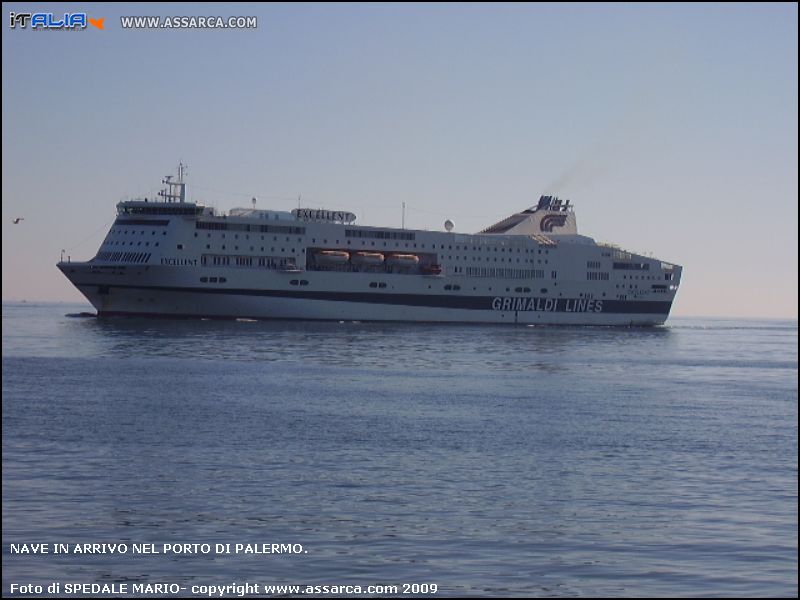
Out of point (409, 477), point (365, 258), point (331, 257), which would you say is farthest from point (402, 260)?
point (409, 477)

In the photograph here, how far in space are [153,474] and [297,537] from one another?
5.33 meters

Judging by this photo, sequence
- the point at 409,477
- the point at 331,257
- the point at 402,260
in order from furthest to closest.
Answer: the point at 402,260
the point at 331,257
the point at 409,477

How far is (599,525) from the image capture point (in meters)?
16.4

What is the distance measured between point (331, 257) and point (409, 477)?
188ft

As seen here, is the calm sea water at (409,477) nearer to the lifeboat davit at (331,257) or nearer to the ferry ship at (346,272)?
the ferry ship at (346,272)

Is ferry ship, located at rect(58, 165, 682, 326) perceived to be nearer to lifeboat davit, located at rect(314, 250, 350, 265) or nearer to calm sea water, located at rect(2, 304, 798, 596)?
lifeboat davit, located at rect(314, 250, 350, 265)

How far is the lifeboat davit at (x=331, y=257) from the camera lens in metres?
76.6

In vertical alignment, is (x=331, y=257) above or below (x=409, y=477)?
→ above

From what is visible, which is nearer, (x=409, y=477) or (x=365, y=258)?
(x=409, y=477)

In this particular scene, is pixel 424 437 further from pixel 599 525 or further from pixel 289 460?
pixel 599 525

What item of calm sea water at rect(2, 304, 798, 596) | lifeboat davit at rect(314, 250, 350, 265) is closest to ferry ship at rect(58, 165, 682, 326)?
lifeboat davit at rect(314, 250, 350, 265)

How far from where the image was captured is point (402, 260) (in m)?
80.1

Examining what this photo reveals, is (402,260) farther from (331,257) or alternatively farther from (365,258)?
(331,257)

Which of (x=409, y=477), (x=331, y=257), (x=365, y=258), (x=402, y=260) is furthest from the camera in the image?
(x=402, y=260)
